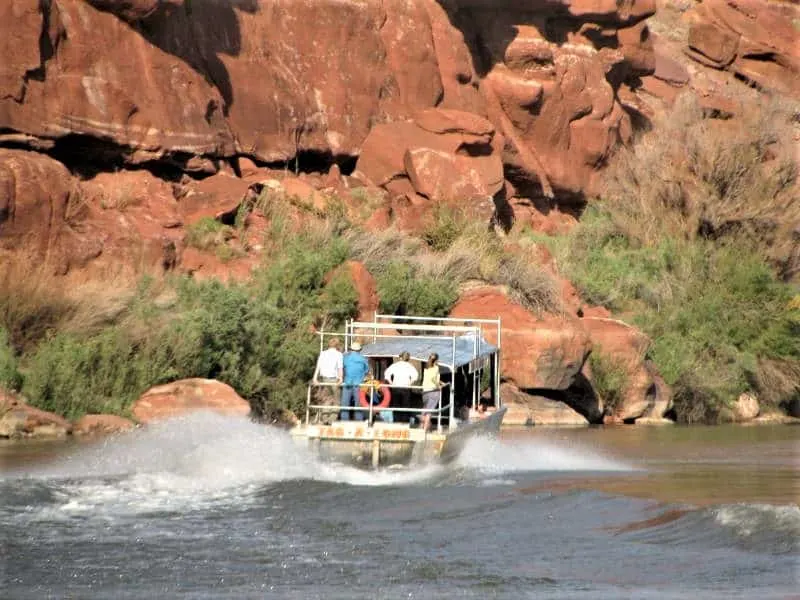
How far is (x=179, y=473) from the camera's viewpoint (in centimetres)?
1962

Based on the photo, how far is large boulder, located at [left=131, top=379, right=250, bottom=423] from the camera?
2578 cm

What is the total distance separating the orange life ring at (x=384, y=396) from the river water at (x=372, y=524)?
4.18 feet

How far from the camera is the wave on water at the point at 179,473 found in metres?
17.4

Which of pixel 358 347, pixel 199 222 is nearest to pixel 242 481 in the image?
pixel 358 347

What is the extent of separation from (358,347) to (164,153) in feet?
48.4

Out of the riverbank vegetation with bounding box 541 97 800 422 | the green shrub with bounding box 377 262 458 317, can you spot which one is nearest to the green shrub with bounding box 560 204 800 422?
the riverbank vegetation with bounding box 541 97 800 422

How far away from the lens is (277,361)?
97.6ft

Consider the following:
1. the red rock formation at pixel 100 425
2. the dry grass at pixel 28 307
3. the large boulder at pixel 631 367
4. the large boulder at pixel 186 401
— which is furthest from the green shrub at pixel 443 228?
the red rock formation at pixel 100 425

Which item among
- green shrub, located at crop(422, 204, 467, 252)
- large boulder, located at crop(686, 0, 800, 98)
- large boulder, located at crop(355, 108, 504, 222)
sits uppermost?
large boulder, located at crop(686, 0, 800, 98)

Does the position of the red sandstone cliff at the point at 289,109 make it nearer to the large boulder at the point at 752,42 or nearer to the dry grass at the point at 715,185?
the dry grass at the point at 715,185

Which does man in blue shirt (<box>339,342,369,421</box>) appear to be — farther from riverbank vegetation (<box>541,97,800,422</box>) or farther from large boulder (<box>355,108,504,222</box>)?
large boulder (<box>355,108,504,222</box>)

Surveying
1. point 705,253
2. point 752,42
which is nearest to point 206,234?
point 705,253

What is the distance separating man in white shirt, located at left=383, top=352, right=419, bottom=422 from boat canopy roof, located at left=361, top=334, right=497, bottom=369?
0.53m

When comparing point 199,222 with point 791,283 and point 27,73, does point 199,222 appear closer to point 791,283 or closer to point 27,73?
point 27,73
